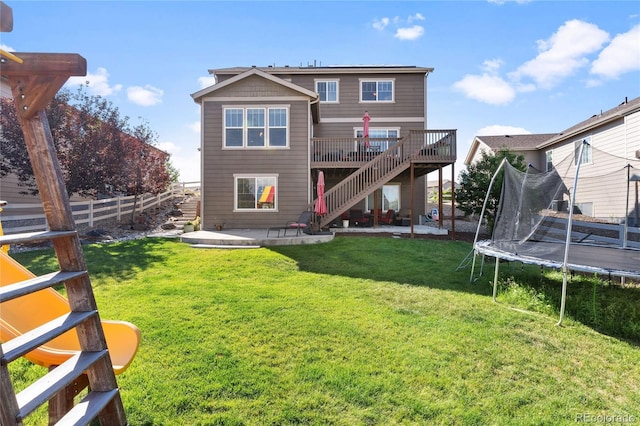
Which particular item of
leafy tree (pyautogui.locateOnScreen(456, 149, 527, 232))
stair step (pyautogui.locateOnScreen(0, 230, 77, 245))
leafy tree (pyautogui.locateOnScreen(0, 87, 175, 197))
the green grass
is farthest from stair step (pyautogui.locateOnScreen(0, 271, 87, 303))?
leafy tree (pyautogui.locateOnScreen(456, 149, 527, 232))

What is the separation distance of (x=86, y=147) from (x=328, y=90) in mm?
11782

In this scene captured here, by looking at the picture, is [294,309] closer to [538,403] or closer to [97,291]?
[538,403]

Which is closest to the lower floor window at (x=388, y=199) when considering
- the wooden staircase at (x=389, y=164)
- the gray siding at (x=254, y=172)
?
the wooden staircase at (x=389, y=164)

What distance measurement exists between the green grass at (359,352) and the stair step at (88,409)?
0.70 m

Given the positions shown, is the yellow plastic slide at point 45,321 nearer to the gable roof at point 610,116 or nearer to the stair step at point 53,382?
the stair step at point 53,382

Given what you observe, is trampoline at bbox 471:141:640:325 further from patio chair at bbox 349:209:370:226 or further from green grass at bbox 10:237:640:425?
patio chair at bbox 349:209:370:226

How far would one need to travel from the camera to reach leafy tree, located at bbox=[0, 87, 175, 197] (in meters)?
11.1

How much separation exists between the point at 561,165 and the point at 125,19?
9355 mm

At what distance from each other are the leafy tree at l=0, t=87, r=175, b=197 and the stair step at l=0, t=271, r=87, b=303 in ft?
41.0

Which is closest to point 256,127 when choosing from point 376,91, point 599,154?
point 376,91

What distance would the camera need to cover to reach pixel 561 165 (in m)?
5.88

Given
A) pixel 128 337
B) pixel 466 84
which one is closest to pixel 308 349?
pixel 128 337

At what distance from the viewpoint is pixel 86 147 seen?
1197 centimetres

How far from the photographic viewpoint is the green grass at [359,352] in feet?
8.58
